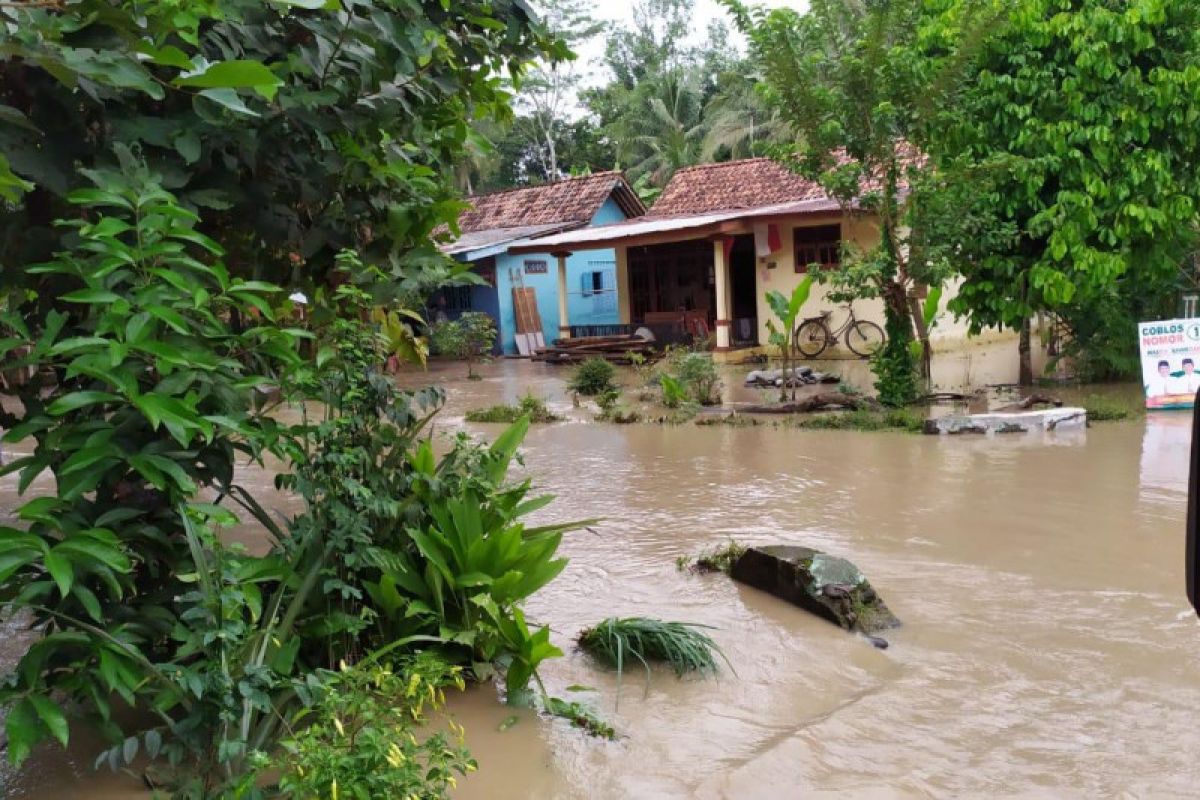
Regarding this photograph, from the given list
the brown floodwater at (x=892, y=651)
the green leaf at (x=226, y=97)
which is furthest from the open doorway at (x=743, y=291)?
the green leaf at (x=226, y=97)

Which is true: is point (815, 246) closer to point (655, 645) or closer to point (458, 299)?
point (458, 299)

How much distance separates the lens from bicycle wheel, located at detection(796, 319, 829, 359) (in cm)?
1852

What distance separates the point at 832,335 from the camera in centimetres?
1848

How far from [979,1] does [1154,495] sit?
5985mm

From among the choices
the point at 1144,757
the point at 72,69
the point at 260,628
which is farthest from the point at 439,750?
the point at 1144,757

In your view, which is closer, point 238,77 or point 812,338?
point 238,77

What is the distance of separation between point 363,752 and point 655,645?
2019mm

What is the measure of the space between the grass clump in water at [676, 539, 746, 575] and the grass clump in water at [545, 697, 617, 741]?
1976mm

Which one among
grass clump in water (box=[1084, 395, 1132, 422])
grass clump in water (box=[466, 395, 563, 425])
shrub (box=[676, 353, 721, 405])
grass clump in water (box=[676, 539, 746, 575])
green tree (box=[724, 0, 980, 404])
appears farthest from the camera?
shrub (box=[676, 353, 721, 405])

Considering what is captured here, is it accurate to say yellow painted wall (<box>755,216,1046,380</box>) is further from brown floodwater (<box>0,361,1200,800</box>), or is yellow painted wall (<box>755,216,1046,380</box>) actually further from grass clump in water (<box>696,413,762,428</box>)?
brown floodwater (<box>0,361,1200,800</box>)

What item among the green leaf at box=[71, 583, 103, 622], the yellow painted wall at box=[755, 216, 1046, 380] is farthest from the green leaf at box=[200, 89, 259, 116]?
the yellow painted wall at box=[755, 216, 1046, 380]

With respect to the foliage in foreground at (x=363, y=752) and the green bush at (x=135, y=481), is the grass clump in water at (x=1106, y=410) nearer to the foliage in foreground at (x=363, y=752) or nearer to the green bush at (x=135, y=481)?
the foliage in foreground at (x=363, y=752)

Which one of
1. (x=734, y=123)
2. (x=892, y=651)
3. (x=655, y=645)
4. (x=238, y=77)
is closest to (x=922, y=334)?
(x=892, y=651)

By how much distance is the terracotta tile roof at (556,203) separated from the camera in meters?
24.7
